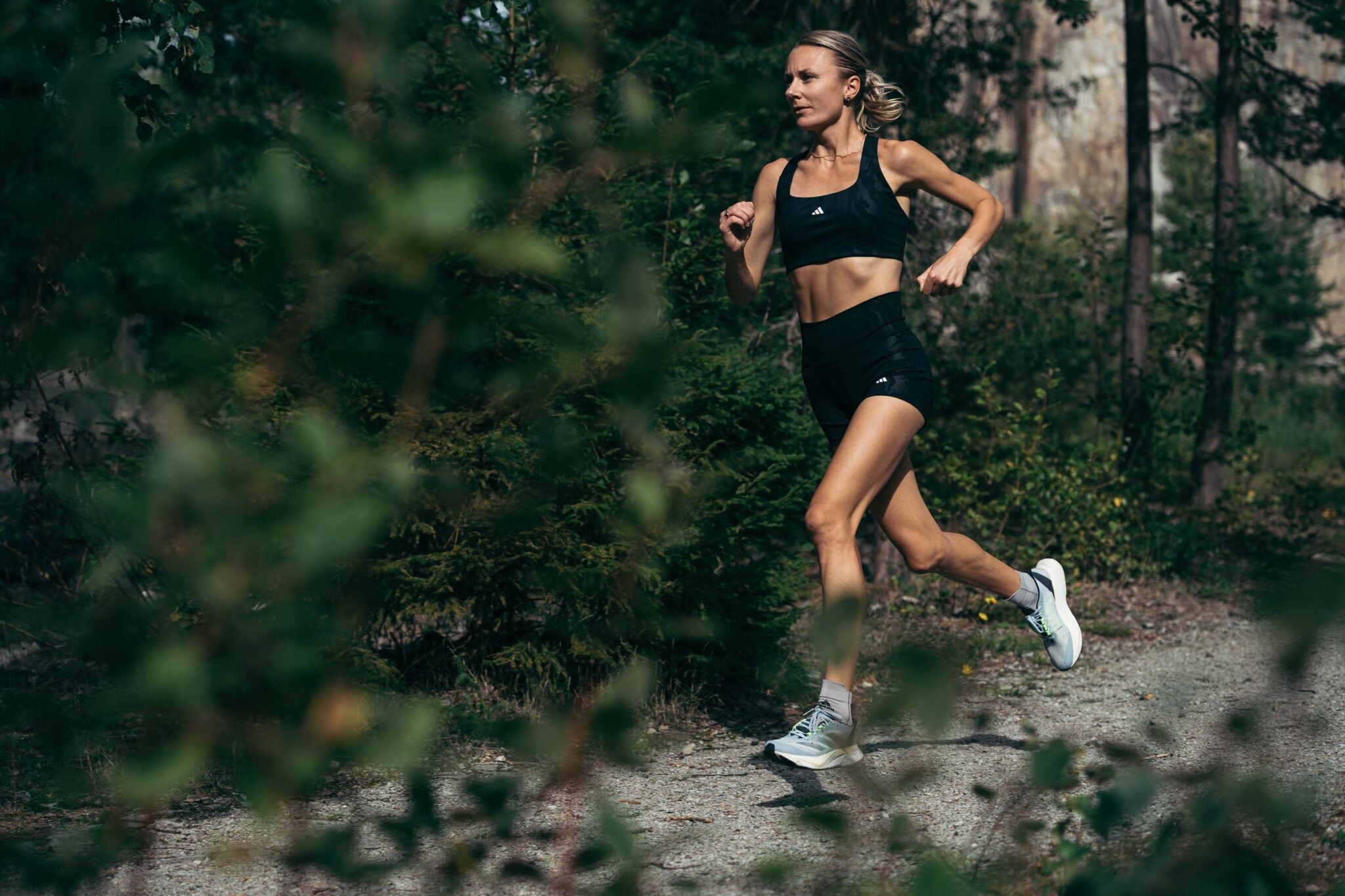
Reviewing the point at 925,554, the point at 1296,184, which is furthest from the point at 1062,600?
the point at 1296,184

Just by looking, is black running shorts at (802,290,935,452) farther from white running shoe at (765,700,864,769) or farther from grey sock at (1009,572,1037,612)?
white running shoe at (765,700,864,769)

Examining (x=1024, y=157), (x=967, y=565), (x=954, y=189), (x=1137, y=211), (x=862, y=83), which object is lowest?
(x=967, y=565)

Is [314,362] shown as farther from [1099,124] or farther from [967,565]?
[1099,124]

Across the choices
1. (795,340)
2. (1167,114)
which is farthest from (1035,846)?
(1167,114)

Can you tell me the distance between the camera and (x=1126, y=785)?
1.41 metres

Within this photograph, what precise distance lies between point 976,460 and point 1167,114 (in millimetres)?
36958

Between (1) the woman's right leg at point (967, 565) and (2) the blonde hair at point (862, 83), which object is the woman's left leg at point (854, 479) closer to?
(1) the woman's right leg at point (967, 565)

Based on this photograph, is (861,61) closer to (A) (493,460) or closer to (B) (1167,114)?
(A) (493,460)

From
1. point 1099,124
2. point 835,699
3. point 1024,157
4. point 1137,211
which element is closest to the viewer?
point 835,699

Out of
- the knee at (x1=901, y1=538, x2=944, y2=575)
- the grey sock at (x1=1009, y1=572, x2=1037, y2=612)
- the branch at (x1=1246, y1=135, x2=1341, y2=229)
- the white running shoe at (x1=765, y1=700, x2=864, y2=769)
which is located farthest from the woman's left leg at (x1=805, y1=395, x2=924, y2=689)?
the branch at (x1=1246, y1=135, x2=1341, y2=229)

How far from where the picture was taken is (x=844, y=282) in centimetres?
368

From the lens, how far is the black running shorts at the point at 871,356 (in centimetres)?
364

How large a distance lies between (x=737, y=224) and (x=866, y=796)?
2.18 meters

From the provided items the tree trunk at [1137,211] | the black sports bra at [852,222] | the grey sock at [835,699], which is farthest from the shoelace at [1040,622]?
the tree trunk at [1137,211]
